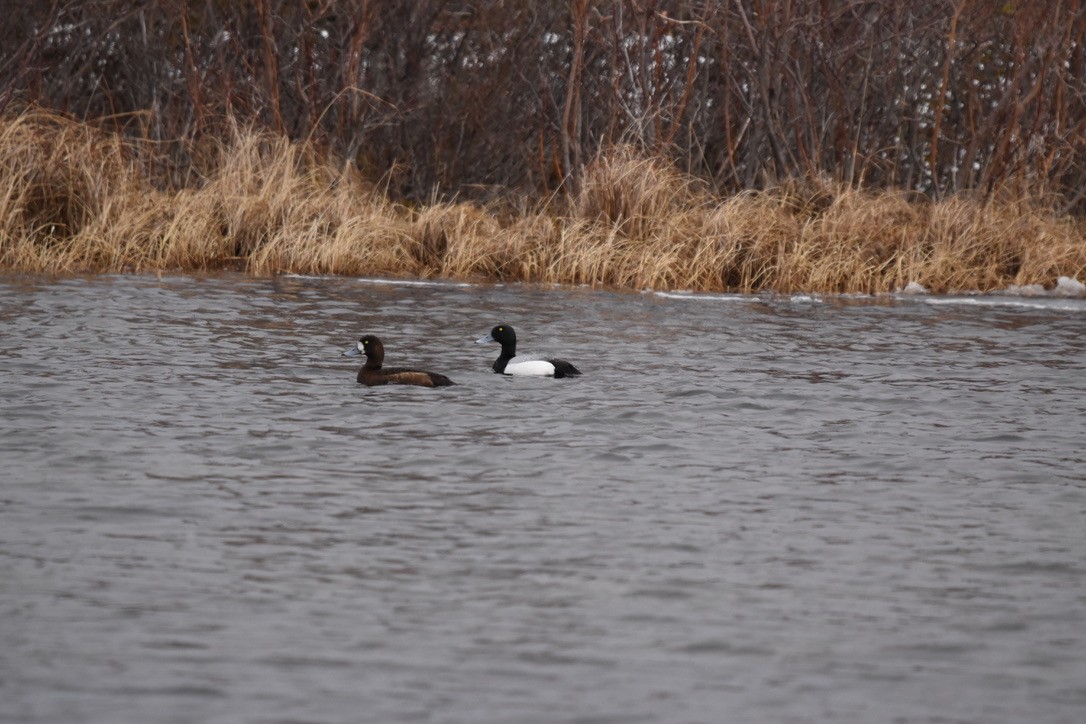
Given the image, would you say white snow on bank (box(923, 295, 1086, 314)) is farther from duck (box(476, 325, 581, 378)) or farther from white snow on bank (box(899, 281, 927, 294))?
duck (box(476, 325, 581, 378))

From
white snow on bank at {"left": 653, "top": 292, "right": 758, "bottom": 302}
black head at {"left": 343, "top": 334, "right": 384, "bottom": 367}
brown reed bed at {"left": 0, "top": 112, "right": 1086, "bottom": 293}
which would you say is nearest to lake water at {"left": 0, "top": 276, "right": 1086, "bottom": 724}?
black head at {"left": 343, "top": 334, "right": 384, "bottom": 367}

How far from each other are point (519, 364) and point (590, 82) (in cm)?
1121

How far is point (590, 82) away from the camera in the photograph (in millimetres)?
22891

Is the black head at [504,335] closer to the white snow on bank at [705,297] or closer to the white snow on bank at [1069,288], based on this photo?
the white snow on bank at [705,297]

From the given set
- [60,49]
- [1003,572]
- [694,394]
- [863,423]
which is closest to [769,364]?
[694,394]

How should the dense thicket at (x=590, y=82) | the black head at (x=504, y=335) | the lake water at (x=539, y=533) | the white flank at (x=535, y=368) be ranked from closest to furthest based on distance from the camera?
1. the lake water at (x=539, y=533)
2. the white flank at (x=535, y=368)
3. the black head at (x=504, y=335)
4. the dense thicket at (x=590, y=82)

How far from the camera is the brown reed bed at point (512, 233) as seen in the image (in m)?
18.5

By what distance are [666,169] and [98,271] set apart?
21.2 ft

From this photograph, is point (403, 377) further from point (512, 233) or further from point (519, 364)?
point (512, 233)

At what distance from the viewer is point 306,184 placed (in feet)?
64.8

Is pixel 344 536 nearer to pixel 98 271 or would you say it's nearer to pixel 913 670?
pixel 913 670

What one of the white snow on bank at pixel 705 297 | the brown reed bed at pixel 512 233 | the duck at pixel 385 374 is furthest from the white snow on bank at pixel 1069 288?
the duck at pixel 385 374

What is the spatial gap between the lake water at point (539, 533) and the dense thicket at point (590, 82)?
23.5 ft

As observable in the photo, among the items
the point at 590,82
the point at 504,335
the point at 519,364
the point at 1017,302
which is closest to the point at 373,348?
the point at 519,364
